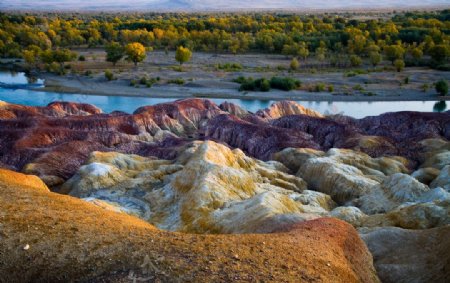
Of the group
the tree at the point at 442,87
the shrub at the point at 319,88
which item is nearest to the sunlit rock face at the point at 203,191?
the shrub at the point at 319,88

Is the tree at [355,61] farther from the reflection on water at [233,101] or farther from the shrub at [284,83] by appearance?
the reflection on water at [233,101]

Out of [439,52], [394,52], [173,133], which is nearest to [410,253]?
[173,133]

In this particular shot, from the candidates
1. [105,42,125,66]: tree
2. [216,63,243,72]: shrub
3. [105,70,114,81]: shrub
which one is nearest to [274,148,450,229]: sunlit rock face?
[105,70,114,81]: shrub

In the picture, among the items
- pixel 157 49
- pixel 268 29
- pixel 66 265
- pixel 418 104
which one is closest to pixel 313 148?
pixel 66 265

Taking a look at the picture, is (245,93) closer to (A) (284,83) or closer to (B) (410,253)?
(A) (284,83)

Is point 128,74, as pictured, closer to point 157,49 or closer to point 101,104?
point 101,104
